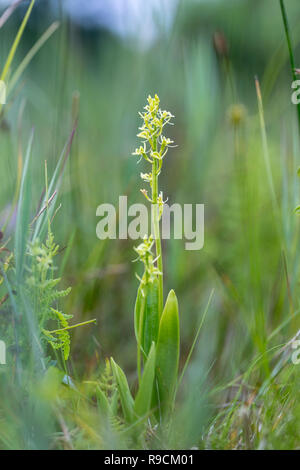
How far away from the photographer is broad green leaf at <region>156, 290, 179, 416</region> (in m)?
0.72

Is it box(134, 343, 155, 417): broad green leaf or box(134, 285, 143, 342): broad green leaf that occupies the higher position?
box(134, 285, 143, 342): broad green leaf

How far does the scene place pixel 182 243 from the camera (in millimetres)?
1547

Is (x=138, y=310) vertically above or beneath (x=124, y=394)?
above

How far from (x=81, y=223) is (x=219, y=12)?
7.76 ft

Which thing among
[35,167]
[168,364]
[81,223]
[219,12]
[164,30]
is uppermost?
[219,12]

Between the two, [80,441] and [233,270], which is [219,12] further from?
[80,441]

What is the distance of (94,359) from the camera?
994mm

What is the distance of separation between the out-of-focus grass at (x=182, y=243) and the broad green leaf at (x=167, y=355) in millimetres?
42

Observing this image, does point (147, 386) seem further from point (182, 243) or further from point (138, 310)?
point (182, 243)

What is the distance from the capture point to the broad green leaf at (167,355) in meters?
0.72

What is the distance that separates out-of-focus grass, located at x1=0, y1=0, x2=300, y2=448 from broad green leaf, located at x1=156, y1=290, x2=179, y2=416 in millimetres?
42

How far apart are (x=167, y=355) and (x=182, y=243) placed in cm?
82

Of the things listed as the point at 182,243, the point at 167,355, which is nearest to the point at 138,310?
the point at 167,355

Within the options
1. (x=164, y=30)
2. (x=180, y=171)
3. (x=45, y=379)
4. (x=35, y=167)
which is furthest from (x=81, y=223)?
(x=45, y=379)
